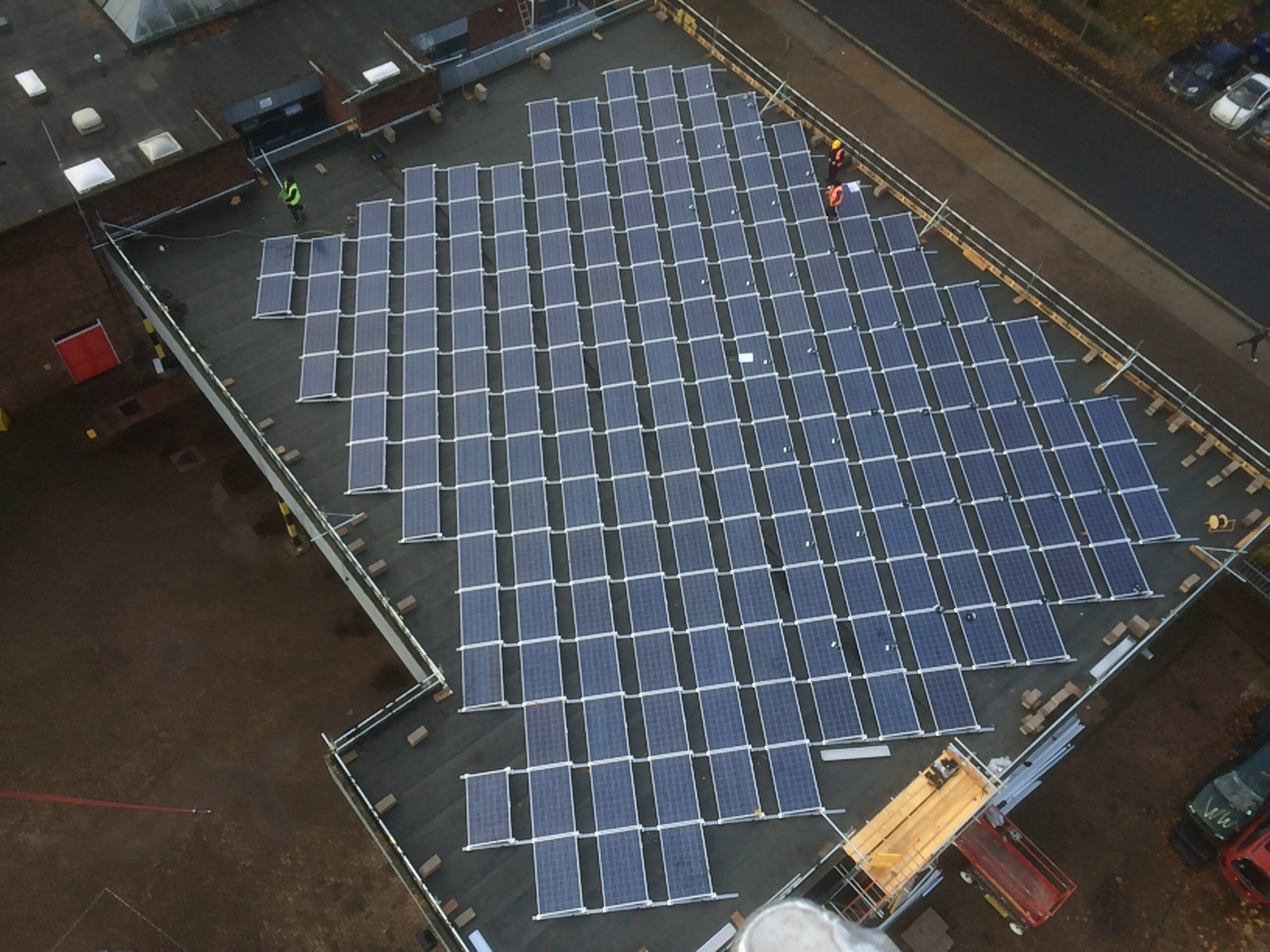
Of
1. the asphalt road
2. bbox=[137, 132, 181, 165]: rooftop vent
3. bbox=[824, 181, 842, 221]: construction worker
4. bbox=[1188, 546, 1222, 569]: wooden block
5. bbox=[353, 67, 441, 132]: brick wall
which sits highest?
the asphalt road

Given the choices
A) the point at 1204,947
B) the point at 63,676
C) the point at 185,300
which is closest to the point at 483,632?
the point at 185,300

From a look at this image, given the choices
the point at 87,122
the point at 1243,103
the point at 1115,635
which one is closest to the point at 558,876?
the point at 1115,635

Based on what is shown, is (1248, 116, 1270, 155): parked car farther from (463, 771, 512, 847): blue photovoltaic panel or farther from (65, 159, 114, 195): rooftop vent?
(65, 159, 114, 195): rooftop vent

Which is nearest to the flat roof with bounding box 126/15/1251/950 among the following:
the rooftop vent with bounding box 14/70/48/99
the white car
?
the rooftop vent with bounding box 14/70/48/99

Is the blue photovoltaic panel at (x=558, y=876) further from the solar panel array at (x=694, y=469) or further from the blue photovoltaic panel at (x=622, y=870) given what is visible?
the blue photovoltaic panel at (x=622, y=870)

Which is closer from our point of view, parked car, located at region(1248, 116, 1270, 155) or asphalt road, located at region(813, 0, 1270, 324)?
asphalt road, located at region(813, 0, 1270, 324)

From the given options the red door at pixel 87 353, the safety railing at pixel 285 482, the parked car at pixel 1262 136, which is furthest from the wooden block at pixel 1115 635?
the parked car at pixel 1262 136

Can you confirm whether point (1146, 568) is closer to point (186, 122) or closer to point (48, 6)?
point (186, 122)

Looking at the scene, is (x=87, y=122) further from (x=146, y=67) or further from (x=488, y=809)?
(x=488, y=809)
